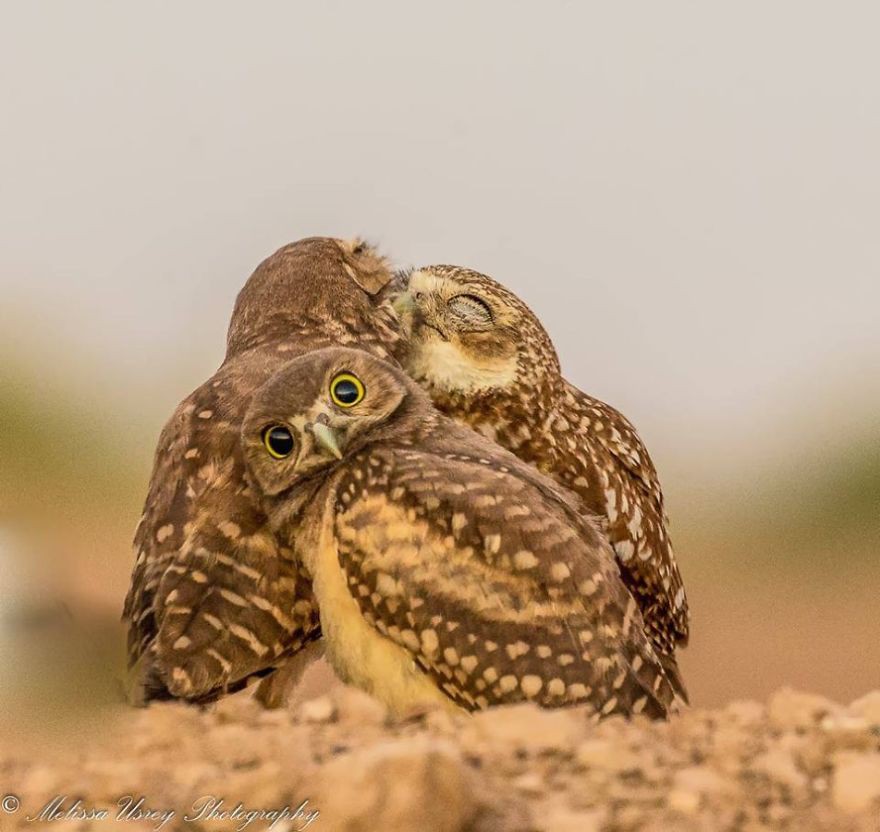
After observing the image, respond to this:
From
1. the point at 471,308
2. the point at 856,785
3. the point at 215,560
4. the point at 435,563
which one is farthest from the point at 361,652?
the point at 471,308

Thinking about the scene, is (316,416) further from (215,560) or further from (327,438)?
(215,560)

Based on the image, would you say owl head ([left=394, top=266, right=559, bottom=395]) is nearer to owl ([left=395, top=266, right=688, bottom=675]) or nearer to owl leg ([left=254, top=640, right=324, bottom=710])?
owl ([left=395, top=266, right=688, bottom=675])

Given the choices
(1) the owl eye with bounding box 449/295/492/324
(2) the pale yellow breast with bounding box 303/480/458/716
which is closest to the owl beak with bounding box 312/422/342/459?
(2) the pale yellow breast with bounding box 303/480/458/716

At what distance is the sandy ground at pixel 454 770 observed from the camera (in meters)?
2.75

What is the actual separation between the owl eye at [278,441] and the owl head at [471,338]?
1074mm

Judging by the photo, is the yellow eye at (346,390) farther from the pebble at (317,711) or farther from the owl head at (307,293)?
the pebble at (317,711)

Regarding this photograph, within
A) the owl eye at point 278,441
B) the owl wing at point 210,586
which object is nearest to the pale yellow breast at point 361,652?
the owl wing at point 210,586

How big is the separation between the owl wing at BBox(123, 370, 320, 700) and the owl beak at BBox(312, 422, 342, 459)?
1.13ft

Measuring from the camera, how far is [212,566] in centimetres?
431

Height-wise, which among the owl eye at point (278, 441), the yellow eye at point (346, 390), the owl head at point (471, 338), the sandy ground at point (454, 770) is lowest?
the sandy ground at point (454, 770)

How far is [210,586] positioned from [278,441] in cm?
49

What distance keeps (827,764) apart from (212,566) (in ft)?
6.33

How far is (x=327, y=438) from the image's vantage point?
4.26 m

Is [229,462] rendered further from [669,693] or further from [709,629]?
[709,629]
